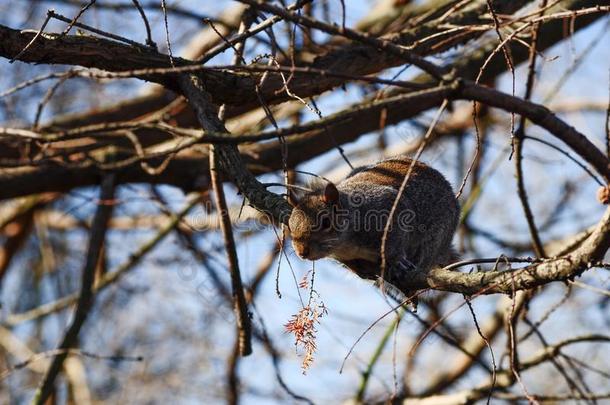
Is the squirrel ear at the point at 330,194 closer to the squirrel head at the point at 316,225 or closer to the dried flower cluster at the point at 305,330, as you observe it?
the squirrel head at the point at 316,225

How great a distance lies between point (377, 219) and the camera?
361cm

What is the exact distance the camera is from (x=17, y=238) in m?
6.45

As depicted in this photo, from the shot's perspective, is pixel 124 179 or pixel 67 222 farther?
pixel 67 222

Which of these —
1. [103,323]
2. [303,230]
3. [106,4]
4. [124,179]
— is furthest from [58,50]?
[103,323]

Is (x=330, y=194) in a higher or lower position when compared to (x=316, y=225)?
higher

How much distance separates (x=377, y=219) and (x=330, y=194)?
10.1 inches

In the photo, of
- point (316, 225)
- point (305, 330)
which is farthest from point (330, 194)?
point (305, 330)

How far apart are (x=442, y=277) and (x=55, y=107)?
617 cm

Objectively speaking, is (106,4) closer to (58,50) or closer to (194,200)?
(194,200)

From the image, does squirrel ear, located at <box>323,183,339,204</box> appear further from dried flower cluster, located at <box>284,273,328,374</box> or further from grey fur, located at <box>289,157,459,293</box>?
dried flower cluster, located at <box>284,273,328,374</box>

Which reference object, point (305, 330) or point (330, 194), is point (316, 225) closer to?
point (330, 194)

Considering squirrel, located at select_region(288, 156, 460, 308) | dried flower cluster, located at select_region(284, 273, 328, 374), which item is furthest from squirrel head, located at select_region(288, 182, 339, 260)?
dried flower cluster, located at select_region(284, 273, 328, 374)

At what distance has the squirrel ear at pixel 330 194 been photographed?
348 cm

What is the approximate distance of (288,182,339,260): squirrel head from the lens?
133 inches
